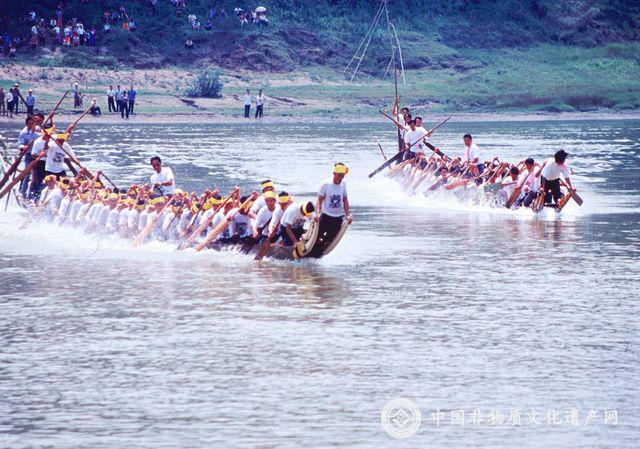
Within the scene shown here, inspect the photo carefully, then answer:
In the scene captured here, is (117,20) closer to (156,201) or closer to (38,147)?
(38,147)

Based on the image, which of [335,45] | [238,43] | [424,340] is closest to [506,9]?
[335,45]

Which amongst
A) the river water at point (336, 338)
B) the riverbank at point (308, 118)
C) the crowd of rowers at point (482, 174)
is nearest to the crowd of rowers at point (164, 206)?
the river water at point (336, 338)

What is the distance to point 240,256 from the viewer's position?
24625mm

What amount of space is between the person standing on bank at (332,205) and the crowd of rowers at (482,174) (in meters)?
8.76

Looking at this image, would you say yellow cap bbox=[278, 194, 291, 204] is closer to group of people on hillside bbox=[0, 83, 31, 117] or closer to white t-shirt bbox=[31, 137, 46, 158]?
white t-shirt bbox=[31, 137, 46, 158]

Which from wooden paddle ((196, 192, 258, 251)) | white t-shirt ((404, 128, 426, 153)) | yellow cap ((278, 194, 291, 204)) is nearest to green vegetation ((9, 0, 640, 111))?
white t-shirt ((404, 128, 426, 153))

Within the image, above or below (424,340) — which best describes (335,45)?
above

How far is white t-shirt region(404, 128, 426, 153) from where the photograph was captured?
3988 cm

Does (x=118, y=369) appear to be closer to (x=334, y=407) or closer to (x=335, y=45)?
(x=334, y=407)

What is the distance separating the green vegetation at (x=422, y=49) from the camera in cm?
7975

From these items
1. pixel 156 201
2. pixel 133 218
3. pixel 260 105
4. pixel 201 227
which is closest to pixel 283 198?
pixel 201 227

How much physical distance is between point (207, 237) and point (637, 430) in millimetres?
12872

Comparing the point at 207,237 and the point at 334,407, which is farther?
the point at 207,237

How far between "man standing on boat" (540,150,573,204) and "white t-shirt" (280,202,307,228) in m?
8.98
